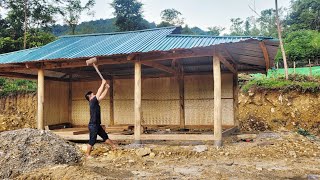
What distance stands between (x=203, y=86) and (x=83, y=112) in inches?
211

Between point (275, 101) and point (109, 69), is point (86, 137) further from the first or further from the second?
point (275, 101)

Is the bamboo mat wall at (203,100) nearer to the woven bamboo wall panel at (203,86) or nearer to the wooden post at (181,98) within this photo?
the woven bamboo wall panel at (203,86)

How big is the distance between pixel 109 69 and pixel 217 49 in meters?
5.67

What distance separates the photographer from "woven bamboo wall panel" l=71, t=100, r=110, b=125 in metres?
12.7

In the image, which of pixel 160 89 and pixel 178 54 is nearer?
pixel 178 54

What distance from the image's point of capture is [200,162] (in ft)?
20.9

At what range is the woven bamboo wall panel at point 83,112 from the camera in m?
12.7

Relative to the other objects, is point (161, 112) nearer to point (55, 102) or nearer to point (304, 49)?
point (55, 102)

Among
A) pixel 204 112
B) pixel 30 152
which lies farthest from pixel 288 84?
pixel 30 152

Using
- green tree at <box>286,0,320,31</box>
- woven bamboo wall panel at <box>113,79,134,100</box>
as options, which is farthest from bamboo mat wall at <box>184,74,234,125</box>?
green tree at <box>286,0,320,31</box>

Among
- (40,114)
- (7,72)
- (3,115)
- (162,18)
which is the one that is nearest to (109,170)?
(40,114)

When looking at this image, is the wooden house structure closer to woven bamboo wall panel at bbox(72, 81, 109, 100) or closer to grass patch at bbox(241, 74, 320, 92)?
woven bamboo wall panel at bbox(72, 81, 109, 100)

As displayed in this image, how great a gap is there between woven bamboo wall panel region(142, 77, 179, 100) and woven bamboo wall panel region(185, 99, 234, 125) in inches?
27.2

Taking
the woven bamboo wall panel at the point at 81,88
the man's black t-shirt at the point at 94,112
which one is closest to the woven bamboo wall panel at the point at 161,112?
the woven bamboo wall panel at the point at 81,88
